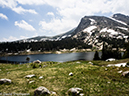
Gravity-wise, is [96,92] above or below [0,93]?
below

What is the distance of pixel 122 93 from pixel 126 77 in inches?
299

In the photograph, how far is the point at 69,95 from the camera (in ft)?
39.8

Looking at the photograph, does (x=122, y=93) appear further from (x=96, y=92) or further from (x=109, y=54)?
(x=109, y=54)

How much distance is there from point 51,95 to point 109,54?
333ft

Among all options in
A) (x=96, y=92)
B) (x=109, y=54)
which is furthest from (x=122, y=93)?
(x=109, y=54)

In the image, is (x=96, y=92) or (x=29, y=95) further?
(x=96, y=92)

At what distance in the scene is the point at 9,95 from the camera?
11781 millimetres

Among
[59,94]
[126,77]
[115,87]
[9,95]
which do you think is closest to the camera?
[9,95]

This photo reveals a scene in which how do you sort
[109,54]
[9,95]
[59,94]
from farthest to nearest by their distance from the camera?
[109,54] → [59,94] → [9,95]

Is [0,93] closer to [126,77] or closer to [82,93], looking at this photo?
[82,93]

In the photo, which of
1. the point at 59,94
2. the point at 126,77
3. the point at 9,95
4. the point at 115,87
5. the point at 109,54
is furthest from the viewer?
the point at 109,54

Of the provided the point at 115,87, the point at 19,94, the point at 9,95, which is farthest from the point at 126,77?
the point at 9,95

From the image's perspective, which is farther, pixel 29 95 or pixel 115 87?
pixel 115 87

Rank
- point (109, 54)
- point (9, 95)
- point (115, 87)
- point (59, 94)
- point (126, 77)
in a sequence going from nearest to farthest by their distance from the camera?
point (9, 95), point (59, 94), point (115, 87), point (126, 77), point (109, 54)
